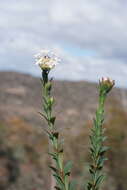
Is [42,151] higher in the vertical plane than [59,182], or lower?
lower

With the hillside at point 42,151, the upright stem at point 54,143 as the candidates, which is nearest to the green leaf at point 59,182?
the upright stem at point 54,143

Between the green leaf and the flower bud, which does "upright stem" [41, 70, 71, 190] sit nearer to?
the green leaf

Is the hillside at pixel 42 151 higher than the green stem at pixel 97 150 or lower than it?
lower

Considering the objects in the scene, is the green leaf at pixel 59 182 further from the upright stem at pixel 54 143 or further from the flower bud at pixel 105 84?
the flower bud at pixel 105 84

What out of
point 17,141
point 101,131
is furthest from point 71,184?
point 17,141

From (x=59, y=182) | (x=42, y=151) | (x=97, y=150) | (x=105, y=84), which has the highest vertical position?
(x=105, y=84)

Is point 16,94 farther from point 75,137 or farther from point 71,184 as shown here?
point 71,184

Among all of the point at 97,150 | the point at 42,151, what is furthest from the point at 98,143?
the point at 42,151

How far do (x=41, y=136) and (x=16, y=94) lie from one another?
71.8m

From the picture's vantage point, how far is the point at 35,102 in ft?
505

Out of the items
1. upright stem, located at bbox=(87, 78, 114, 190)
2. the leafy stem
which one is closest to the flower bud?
upright stem, located at bbox=(87, 78, 114, 190)

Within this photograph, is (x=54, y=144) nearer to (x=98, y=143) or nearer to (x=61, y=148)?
(x=61, y=148)

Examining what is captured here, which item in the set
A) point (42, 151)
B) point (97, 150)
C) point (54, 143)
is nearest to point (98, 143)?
point (97, 150)

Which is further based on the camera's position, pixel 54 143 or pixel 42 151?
pixel 42 151
